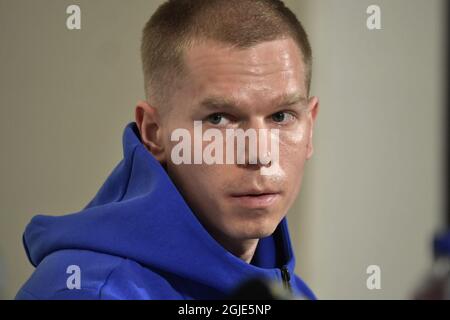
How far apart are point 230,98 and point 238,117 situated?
0.03 meters

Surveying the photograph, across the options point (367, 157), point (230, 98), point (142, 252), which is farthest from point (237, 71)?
point (367, 157)

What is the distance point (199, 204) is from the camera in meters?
0.92

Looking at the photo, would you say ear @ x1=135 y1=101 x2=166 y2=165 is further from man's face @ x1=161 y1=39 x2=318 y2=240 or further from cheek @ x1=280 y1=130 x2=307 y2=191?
cheek @ x1=280 y1=130 x2=307 y2=191

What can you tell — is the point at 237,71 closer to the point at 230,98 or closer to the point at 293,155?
the point at 230,98

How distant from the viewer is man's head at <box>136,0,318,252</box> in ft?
2.85

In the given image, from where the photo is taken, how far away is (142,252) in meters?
0.85

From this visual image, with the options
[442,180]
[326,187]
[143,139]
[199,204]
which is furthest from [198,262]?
[326,187]

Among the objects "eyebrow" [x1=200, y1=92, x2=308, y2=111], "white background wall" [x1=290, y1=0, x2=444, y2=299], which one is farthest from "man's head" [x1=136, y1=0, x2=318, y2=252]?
"white background wall" [x1=290, y1=0, x2=444, y2=299]

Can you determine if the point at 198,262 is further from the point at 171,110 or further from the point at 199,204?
the point at 171,110

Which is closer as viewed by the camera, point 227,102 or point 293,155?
point 227,102

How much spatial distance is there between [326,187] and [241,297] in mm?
999

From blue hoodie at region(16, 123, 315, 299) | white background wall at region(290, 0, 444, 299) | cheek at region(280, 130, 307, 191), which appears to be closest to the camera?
blue hoodie at region(16, 123, 315, 299)

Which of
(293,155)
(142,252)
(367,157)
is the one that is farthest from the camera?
(367,157)

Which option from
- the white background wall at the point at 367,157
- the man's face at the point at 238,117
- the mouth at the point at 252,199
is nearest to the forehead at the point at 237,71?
the man's face at the point at 238,117
